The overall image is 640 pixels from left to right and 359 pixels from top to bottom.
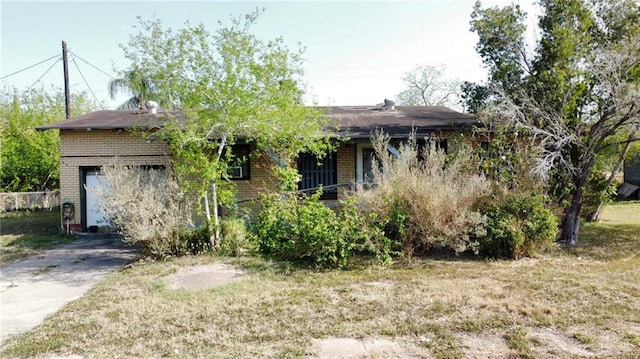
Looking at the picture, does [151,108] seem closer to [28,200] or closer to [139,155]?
[139,155]

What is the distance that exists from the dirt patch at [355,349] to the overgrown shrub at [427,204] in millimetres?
3943

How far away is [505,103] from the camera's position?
9.54 m

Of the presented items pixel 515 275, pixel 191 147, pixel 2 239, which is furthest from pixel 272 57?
pixel 2 239

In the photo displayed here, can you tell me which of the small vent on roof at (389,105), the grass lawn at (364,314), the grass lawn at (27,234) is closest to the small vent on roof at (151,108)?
the grass lawn at (27,234)

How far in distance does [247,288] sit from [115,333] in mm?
2020

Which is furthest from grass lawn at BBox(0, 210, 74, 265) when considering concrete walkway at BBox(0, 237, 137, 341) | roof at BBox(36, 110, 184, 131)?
roof at BBox(36, 110, 184, 131)

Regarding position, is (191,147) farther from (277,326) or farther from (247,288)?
(277,326)

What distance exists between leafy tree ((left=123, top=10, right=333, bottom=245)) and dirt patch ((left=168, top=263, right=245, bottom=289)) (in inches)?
60.4

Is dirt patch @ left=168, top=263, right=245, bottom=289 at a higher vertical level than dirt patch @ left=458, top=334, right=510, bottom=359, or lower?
higher

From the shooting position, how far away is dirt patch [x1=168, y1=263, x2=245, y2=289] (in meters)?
6.57

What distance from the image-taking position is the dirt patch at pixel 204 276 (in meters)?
6.57

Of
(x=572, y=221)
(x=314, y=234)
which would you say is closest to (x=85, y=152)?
(x=314, y=234)

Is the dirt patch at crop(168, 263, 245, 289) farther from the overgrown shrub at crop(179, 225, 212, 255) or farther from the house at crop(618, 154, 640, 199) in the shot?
the house at crop(618, 154, 640, 199)

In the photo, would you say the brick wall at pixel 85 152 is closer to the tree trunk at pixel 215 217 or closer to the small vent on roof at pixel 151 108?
the small vent on roof at pixel 151 108
